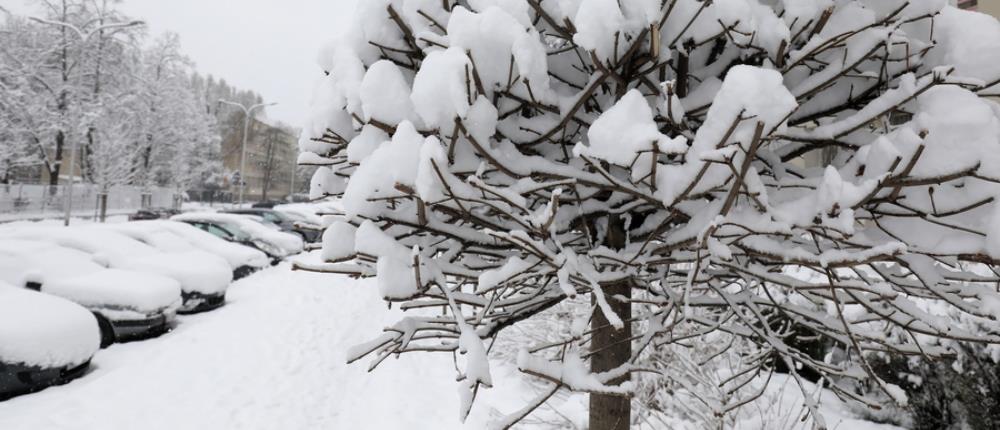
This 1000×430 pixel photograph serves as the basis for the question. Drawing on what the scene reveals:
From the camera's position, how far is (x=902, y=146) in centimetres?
128

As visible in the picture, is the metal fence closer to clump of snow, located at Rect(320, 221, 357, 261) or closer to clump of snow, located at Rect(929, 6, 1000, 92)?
clump of snow, located at Rect(320, 221, 357, 261)

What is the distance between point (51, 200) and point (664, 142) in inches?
1369

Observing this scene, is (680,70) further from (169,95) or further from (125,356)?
(169,95)

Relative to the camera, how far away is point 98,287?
6258 mm

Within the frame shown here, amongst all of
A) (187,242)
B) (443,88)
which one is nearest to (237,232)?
(187,242)

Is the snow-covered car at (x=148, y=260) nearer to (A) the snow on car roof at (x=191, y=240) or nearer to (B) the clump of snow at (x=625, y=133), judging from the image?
(A) the snow on car roof at (x=191, y=240)

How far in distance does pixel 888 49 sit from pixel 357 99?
5.26 ft

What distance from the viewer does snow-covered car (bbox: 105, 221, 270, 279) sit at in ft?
30.7

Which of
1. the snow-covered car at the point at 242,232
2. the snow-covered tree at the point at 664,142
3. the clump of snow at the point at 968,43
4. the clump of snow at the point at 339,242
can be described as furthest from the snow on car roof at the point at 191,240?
the clump of snow at the point at 968,43

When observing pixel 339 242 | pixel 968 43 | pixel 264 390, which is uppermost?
pixel 968 43

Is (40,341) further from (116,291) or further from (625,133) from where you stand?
(625,133)

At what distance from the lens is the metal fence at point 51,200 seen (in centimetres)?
2419

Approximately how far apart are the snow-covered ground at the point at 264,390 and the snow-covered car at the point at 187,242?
8.47 feet

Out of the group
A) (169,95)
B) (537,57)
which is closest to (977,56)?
(537,57)
